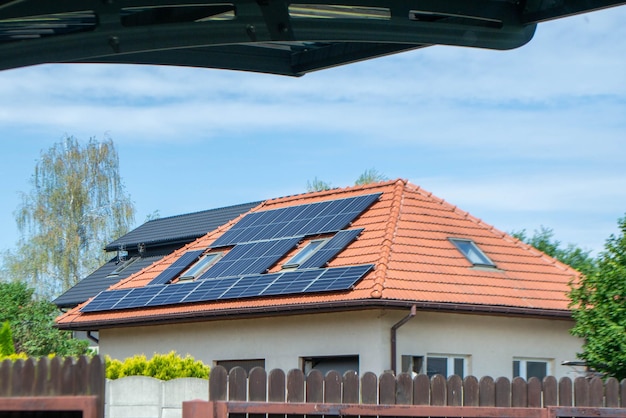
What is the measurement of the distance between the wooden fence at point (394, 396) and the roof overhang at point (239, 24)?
2.28 m

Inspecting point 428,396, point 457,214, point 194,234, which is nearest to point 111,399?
point 428,396

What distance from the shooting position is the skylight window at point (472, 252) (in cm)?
2341

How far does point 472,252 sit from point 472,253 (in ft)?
0.22

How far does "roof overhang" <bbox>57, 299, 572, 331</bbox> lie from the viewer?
1972cm

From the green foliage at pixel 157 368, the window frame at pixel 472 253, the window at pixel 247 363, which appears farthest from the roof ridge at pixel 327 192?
the green foliage at pixel 157 368

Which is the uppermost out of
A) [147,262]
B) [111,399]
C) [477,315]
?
[147,262]

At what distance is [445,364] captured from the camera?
2131 cm

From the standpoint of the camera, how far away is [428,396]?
27.4ft

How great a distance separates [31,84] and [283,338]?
4586 cm

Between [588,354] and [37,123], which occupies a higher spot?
[37,123]

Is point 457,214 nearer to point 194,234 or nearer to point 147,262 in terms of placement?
point 194,234

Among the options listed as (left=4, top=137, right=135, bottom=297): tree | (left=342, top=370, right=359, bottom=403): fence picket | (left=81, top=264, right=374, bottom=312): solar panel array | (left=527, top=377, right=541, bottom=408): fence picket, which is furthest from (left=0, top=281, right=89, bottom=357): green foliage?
(left=342, top=370, right=359, bottom=403): fence picket

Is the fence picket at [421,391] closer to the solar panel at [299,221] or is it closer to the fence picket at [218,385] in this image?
the fence picket at [218,385]

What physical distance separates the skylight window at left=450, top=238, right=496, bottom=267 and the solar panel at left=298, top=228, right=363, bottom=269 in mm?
2261
